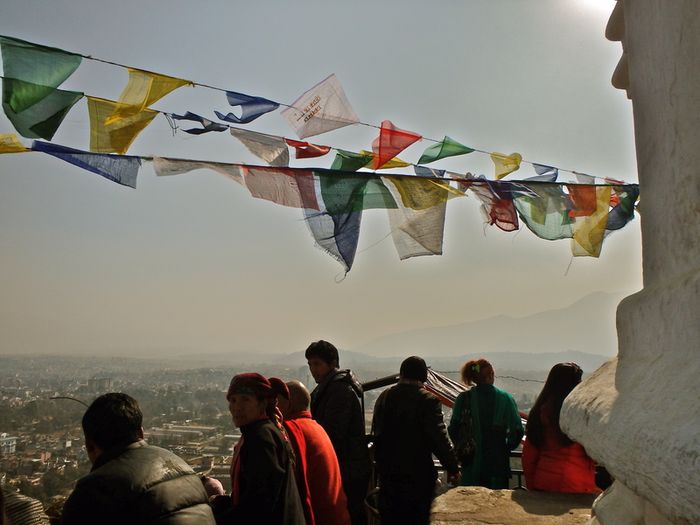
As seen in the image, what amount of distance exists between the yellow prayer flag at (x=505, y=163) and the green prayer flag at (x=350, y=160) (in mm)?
1397

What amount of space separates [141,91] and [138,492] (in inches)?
130

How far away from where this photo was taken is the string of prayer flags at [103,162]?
4.19 metres

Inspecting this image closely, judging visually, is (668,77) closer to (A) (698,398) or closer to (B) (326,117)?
(A) (698,398)

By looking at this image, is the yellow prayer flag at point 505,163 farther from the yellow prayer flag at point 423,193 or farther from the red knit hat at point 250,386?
the red knit hat at point 250,386

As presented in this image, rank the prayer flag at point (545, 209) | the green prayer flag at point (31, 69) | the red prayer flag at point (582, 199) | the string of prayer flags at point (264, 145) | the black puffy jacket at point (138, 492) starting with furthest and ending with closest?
the red prayer flag at point (582, 199)
the prayer flag at point (545, 209)
the string of prayer flags at point (264, 145)
the green prayer flag at point (31, 69)
the black puffy jacket at point (138, 492)

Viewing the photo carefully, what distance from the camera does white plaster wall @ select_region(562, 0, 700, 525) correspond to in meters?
1.13

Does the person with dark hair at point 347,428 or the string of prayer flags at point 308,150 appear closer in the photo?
the person with dark hair at point 347,428

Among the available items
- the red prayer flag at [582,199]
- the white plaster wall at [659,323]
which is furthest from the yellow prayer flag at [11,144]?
the red prayer flag at [582,199]

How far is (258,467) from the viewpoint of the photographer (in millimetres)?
2699

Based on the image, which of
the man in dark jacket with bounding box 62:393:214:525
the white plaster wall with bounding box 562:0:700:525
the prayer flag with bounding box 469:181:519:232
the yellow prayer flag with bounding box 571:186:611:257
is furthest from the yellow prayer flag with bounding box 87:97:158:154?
the yellow prayer flag with bounding box 571:186:611:257

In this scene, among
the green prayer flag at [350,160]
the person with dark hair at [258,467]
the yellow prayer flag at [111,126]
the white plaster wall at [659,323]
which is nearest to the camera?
the white plaster wall at [659,323]

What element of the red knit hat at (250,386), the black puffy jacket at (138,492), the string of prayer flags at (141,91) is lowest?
the black puffy jacket at (138,492)

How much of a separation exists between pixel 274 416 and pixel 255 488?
A: 0.49 metres

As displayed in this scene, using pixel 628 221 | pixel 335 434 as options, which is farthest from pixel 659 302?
pixel 628 221
